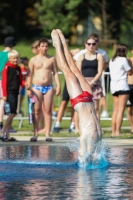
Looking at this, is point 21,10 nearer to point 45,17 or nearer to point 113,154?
point 45,17

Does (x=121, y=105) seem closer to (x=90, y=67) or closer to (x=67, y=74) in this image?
(x=90, y=67)

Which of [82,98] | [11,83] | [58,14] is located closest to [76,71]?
[82,98]

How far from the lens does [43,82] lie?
45.1ft

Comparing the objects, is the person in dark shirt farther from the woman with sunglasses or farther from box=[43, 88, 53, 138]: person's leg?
the woman with sunglasses

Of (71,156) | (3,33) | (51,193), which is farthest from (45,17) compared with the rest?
(51,193)

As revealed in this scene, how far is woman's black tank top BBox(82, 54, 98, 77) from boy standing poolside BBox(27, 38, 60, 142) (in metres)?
0.65

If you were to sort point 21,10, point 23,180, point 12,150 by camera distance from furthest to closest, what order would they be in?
point 21,10, point 12,150, point 23,180

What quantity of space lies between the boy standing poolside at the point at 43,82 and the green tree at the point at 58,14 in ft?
100

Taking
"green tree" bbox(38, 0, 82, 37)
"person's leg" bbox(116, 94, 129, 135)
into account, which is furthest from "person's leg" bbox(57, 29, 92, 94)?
"green tree" bbox(38, 0, 82, 37)

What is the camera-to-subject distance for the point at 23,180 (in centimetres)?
877

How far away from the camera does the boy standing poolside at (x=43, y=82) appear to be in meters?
13.6

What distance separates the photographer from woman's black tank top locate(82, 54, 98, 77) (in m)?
14.3

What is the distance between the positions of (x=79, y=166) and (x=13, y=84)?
3.96 meters

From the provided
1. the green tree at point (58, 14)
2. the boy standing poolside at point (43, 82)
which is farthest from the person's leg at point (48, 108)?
the green tree at point (58, 14)
